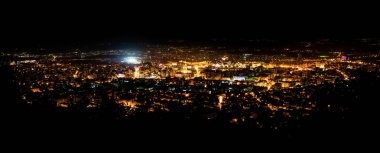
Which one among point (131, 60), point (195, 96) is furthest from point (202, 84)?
point (131, 60)

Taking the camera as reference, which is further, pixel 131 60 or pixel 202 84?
pixel 131 60

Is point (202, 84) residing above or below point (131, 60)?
below

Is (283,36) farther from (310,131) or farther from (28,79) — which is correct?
(310,131)

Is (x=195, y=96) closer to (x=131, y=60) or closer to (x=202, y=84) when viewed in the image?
(x=202, y=84)

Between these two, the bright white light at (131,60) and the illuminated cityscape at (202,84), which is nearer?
the illuminated cityscape at (202,84)

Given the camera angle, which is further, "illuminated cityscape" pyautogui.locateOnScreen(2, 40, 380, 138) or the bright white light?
the bright white light

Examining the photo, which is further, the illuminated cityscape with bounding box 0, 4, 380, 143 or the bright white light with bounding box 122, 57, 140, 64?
the bright white light with bounding box 122, 57, 140, 64

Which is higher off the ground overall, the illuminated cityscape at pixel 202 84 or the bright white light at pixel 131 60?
the bright white light at pixel 131 60

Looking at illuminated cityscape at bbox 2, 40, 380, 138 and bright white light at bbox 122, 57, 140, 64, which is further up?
bright white light at bbox 122, 57, 140, 64

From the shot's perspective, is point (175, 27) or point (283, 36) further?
point (175, 27)

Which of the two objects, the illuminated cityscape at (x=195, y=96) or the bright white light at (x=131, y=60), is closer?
the illuminated cityscape at (x=195, y=96)

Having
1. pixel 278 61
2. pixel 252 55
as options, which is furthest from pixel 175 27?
pixel 278 61
